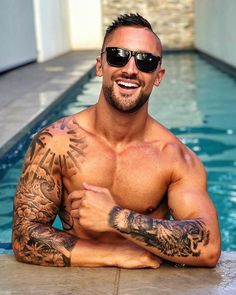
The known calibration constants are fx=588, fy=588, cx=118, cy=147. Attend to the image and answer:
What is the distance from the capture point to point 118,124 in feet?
7.27

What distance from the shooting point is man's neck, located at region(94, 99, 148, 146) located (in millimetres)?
2199

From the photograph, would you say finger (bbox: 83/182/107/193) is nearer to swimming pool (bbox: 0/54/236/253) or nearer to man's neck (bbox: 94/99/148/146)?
man's neck (bbox: 94/99/148/146)

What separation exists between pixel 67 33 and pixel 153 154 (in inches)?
694

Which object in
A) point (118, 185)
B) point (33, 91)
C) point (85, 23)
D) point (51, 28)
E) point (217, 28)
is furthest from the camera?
point (85, 23)

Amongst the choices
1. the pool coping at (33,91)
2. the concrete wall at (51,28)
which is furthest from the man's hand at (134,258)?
the concrete wall at (51,28)

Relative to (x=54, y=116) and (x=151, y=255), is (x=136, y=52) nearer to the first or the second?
(x=151, y=255)

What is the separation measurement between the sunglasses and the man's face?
12 mm

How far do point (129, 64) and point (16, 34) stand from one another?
11.6 metres

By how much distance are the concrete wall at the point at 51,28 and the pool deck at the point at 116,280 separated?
13.6 metres

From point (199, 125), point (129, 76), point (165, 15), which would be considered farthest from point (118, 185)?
point (165, 15)

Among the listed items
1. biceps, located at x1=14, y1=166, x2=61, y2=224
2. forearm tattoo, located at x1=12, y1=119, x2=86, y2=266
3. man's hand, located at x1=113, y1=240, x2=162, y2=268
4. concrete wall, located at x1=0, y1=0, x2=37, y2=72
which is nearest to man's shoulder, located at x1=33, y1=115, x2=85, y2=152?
forearm tattoo, located at x1=12, y1=119, x2=86, y2=266

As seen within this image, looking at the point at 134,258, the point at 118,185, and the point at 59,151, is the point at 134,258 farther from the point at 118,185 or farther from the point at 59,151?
the point at 59,151

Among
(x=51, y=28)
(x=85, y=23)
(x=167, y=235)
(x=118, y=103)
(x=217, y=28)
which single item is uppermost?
(x=118, y=103)

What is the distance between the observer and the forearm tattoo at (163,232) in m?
1.99
